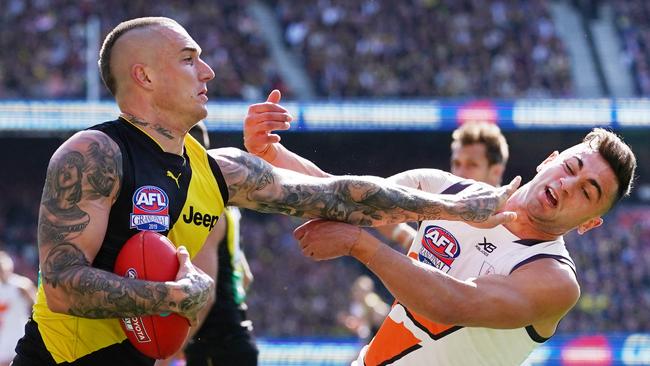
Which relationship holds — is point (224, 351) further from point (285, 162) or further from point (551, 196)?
point (551, 196)

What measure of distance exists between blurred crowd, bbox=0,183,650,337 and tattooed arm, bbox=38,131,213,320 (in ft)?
47.1

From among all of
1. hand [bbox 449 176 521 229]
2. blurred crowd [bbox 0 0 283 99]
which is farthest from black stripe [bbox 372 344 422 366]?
blurred crowd [bbox 0 0 283 99]

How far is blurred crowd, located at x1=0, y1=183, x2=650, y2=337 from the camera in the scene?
18484 mm

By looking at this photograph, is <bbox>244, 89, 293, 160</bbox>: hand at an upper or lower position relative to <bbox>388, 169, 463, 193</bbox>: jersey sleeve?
upper

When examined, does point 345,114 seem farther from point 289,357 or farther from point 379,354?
point 379,354

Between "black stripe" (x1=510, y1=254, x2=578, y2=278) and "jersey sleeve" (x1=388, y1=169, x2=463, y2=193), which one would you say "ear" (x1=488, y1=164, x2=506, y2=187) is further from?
"black stripe" (x1=510, y1=254, x2=578, y2=278)

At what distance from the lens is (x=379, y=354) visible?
14.9ft

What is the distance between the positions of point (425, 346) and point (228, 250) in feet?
7.24

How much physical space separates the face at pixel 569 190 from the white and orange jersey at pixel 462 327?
12 cm

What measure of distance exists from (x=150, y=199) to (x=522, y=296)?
1.52 m

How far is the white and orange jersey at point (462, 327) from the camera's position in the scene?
14.5ft

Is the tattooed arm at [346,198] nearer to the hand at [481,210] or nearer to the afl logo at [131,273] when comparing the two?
the hand at [481,210]

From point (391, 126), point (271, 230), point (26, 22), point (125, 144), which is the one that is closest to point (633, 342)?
point (391, 126)

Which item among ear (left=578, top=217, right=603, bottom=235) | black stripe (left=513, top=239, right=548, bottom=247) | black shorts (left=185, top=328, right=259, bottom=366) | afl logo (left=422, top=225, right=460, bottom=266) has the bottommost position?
black shorts (left=185, top=328, right=259, bottom=366)
